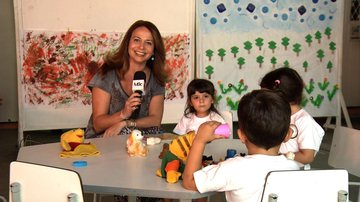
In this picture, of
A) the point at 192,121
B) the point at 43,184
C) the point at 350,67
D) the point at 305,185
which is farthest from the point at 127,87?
the point at 350,67

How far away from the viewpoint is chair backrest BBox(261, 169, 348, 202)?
141 cm

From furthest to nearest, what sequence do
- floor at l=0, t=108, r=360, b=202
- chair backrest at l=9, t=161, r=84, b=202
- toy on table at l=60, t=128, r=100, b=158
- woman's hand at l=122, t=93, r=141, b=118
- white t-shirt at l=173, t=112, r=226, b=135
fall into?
floor at l=0, t=108, r=360, b=202
white t-shirt at l=173, t=112, r=226, b=135
woman's hand at l=122, t=93, r=141, b=118
toy on table at l=60, t=128, r=100, b=158
chair backrest at l=9, t=161, r=84, b=202

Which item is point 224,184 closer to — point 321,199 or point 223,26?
point 321,199

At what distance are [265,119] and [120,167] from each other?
2.03ft

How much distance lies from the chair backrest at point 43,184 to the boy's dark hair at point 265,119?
60 cm

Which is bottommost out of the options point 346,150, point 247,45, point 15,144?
point 15,144

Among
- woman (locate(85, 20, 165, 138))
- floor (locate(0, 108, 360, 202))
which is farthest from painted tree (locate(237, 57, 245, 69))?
woman (locate(85, 20, 165, 138))

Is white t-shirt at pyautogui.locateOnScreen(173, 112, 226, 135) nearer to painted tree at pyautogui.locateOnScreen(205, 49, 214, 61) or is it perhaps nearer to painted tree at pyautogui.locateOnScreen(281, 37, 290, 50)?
painted tree at pyautogui.locateOnScreen(205, 49, 214, 61)

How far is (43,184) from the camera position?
1.44m

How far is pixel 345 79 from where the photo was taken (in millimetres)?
7105

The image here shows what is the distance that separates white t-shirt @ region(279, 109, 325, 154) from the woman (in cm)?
80

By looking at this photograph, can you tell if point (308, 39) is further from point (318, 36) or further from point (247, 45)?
point (247, 45)

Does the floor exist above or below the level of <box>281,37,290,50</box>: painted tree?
below

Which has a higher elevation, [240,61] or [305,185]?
[240,61]
